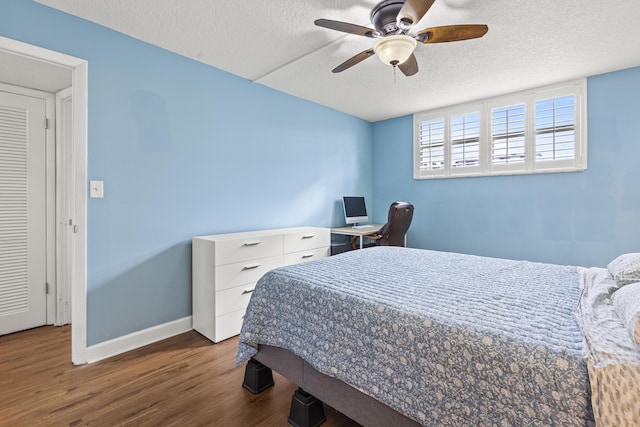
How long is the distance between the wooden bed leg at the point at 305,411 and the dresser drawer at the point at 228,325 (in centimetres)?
111

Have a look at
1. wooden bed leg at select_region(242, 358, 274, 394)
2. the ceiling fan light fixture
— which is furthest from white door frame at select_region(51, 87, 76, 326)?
the ceiling fan light fixture

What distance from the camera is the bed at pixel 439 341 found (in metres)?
0.82

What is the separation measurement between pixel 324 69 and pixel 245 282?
2.11 metres

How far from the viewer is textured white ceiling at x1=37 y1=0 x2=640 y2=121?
193 cm

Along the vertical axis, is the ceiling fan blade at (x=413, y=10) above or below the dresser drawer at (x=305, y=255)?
above

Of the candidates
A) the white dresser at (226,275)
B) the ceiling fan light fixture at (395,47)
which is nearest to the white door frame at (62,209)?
the white dresser at (226,275)

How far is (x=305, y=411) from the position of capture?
1.43m

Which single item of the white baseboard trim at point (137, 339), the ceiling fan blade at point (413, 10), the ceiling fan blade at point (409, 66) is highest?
the ceiling fan blade at point (409, 66)

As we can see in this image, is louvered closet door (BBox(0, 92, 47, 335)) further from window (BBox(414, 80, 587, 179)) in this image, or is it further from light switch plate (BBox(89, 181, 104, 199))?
window (BBox(414, 80, 587, 179))

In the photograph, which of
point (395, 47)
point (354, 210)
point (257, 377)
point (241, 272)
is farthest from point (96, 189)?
point (354, 210)

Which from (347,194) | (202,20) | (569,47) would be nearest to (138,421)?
(202,20)

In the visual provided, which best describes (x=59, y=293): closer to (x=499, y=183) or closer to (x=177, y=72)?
(x=177, y=72)

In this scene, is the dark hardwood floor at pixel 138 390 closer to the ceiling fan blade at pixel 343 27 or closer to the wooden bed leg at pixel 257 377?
the wooden bed leg at pixel 257 377

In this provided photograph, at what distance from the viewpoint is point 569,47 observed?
2.39m
